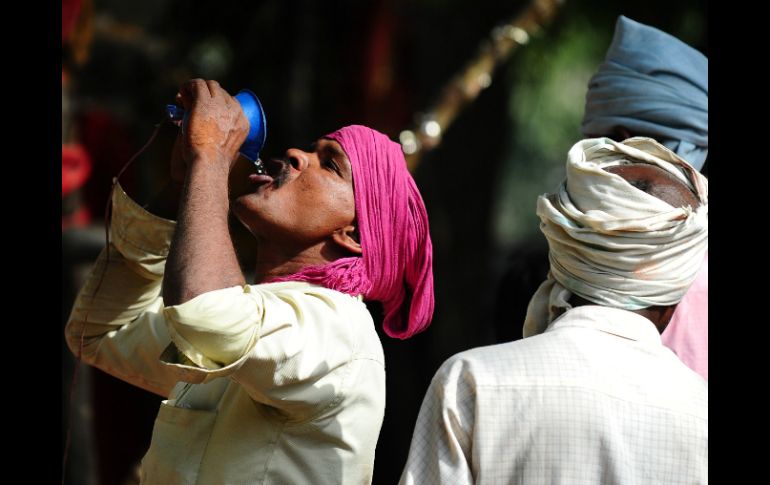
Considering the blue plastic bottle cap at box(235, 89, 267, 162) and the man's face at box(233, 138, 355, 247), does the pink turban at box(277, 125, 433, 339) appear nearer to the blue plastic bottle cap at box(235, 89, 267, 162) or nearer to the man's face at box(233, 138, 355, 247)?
the man's face at box(233, 138, 355, 247)

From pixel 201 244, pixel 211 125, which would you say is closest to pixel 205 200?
pixel 201 244

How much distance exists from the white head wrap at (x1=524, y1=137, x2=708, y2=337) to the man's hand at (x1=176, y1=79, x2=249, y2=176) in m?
0.75

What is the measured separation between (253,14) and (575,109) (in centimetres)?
615

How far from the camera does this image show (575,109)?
550 inches

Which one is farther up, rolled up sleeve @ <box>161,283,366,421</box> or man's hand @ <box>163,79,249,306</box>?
man's hand @ <box>163,79,249,306</box>

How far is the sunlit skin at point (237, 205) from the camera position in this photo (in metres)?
2.52

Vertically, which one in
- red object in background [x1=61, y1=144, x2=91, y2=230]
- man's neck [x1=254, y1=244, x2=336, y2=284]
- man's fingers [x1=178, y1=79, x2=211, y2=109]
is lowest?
red object in background [x1=61, y1=144, x2=91, y2=230]

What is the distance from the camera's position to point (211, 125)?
2.70m

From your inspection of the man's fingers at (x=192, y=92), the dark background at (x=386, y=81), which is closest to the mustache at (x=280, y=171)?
the man's fingers at (x=192, y=92)

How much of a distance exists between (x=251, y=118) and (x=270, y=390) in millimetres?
703

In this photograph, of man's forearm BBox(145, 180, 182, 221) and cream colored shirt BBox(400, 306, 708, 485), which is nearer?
cream colored shirt BBox(400, 306, 708, 485)

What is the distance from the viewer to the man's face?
2955 mm

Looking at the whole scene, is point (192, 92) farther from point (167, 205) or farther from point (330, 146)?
point (167, 205)

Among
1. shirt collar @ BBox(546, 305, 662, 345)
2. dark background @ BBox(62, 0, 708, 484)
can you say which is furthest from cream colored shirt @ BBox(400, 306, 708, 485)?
dark background @ BBox(62, 0, 708, 484)
